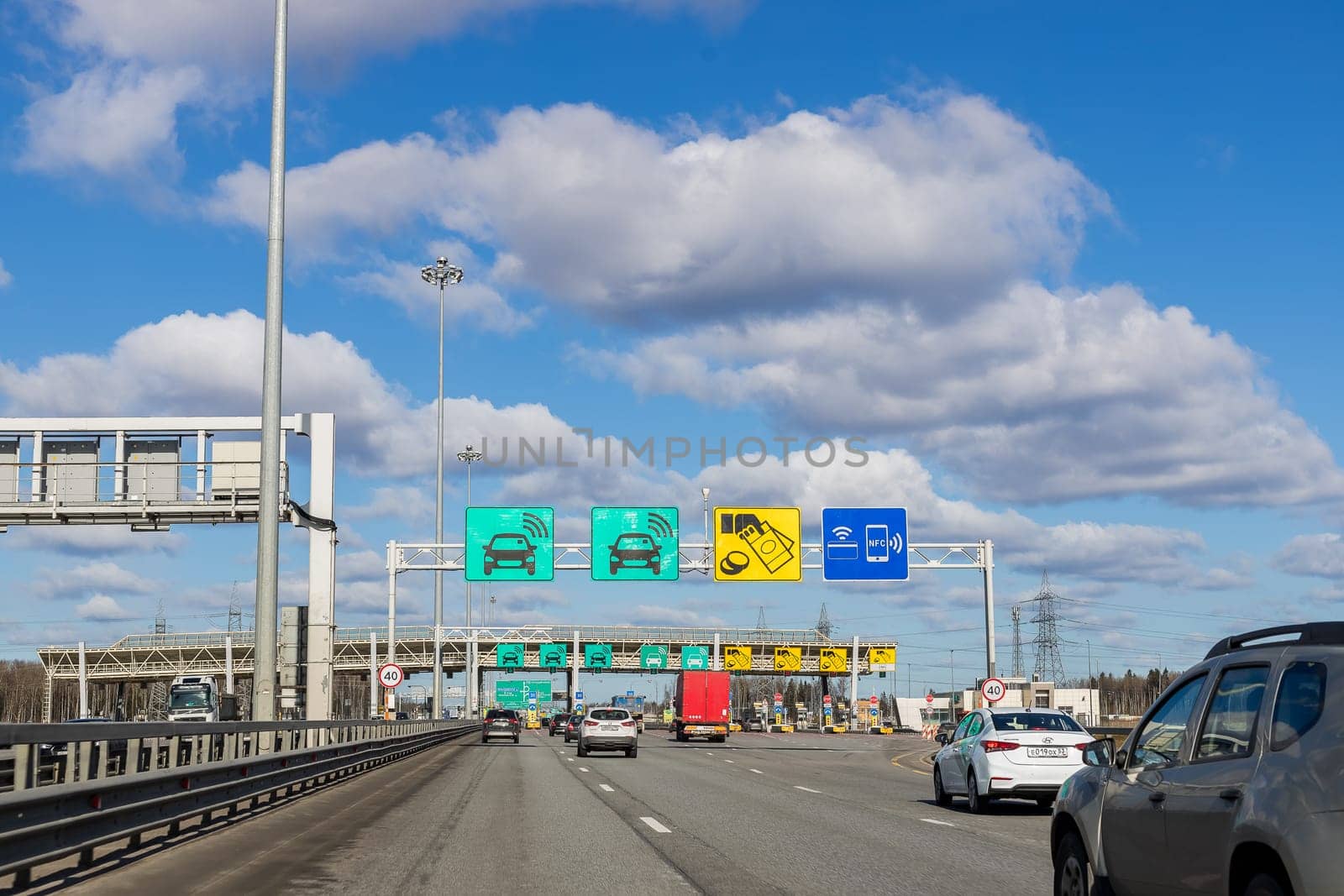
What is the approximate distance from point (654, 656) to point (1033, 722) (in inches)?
3116

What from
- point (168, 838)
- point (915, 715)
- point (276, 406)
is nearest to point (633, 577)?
point (276, 406)

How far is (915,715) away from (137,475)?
9581cm

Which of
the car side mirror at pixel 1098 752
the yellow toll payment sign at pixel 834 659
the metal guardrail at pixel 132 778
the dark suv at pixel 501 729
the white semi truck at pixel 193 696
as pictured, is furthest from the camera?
the yellow toll payment sign at pixel 834 659

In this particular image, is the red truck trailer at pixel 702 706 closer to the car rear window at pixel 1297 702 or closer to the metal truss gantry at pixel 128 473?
the metal truss gantry at pixel 128 473

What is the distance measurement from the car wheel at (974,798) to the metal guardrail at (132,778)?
975cm

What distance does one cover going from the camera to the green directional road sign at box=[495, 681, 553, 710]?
384 ft

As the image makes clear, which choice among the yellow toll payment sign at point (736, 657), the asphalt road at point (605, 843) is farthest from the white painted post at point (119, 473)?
the yellow toll payment sign at point (736, 657)

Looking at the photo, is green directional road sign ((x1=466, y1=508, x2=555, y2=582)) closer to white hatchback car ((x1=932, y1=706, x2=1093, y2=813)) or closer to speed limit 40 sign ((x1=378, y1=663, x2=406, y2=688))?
speed limit 40 sign ((x1=378, y1=663, x2=406, y2=688))

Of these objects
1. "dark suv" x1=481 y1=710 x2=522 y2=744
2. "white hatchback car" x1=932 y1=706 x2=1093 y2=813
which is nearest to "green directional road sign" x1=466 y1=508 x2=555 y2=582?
"dark suv" x1=481 y1=710 x2=522 y2=744

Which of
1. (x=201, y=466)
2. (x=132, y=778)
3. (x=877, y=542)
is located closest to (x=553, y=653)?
(x=877, y=542)

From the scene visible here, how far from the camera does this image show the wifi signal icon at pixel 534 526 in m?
45.2

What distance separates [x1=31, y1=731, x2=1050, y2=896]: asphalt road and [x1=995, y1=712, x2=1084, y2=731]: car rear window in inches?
48.4

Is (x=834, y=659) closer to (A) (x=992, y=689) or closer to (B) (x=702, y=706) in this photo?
(B) (x=702, y=706)

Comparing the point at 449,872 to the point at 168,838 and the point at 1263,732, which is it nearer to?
the point at 168,838
